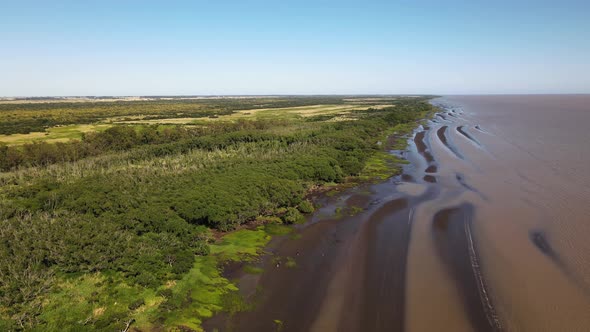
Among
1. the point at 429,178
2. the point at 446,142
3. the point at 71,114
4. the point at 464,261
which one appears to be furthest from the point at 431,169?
the point at 71,114

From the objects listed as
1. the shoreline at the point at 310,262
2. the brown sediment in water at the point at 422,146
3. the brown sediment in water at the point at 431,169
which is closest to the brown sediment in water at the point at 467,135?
the brown sediment in water at the point at 422,146

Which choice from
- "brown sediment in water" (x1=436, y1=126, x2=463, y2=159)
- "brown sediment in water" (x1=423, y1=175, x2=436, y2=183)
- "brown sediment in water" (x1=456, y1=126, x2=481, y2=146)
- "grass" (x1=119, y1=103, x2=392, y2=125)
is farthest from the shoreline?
"grass" (x1=119, y1=103, x2=392, y2=125)

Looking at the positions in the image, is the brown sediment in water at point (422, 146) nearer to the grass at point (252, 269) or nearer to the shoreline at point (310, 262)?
Result: the shoreline at point (310, 262)

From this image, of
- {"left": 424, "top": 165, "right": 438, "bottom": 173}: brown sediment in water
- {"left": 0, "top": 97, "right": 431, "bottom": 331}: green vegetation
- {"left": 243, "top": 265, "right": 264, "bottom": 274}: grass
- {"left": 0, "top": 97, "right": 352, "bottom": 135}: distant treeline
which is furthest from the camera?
{"left": 0, "top": 97, "right": 352, "bottom": 135}: distant treeline

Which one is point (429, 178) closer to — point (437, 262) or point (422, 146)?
point (437, 262)

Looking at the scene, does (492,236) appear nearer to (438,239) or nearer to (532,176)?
(438,239)

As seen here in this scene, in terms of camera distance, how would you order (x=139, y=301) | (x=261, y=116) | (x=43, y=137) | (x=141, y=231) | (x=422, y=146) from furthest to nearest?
(x=261, y=116)
(x=422, y=146)
(x=43, y=137)
(x=141, y=231)
(x=139, y=301)

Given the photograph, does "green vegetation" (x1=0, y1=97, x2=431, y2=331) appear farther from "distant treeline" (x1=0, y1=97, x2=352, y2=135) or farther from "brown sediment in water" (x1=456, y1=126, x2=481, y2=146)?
"distant treeline" (x1=0, y1=97, x2=352, y2=135)

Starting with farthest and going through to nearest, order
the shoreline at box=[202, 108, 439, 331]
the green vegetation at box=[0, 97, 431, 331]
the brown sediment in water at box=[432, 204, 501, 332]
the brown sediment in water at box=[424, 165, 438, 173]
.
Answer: the brown sediment in water at box=[424, 165, 438, 173] < the shoreline at box=[202, 108, 439, 331] < the brown sediment in water at box=[432, 204, 501, 332] < the green vegetation at box=[0, 97, 431, 331]
